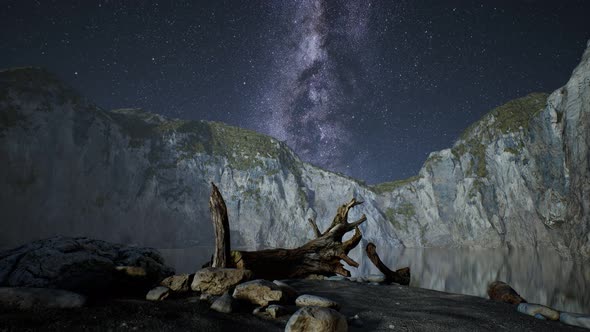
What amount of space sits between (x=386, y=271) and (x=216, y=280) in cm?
781

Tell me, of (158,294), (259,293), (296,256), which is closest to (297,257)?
(296,256)

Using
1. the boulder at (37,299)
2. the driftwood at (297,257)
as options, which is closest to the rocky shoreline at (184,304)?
the boulder at (37,299)

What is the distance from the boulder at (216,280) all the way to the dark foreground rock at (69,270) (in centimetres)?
146

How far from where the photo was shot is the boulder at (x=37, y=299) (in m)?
4.01

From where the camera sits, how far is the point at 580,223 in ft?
155

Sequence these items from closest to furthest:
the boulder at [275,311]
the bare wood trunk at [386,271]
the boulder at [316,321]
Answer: the boulder at [316,321]
the boulder at [275,311]
the bare wood trunk at [386,271]

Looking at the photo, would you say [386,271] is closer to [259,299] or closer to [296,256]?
[296,256]

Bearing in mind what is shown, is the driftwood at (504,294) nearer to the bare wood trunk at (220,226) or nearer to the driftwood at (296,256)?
the driftwood at (296,256)

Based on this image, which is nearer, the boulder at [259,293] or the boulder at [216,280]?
the boulder at [259,293]

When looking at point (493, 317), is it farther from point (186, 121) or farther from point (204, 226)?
point (186, 121)

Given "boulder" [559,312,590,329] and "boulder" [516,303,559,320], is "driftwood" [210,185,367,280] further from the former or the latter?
"boulder" [559,312,590,329]

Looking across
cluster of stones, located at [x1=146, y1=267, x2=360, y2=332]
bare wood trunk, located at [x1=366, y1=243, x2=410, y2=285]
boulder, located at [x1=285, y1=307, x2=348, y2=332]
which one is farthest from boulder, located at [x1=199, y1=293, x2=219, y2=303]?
bare wood trunk, located at [x1=366, y1=243, x2=410, y2=285]

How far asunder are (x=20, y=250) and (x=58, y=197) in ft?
241

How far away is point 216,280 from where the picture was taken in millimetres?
6203
